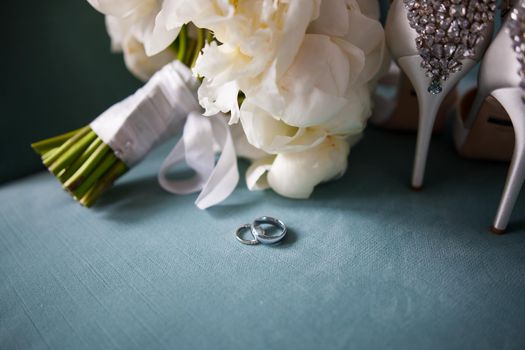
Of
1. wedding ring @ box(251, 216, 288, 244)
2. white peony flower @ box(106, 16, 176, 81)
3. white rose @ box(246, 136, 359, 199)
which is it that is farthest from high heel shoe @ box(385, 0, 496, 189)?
white peony flower @ box(106, 16, 176, 81)

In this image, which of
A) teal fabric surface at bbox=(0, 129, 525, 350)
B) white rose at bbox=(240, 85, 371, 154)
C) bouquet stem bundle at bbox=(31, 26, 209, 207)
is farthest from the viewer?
bouquet stem bundle at bbox=(31, 26, 209, 207)

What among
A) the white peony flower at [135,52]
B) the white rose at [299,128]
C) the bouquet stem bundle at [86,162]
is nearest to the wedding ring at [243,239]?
the white rose at [299,128]

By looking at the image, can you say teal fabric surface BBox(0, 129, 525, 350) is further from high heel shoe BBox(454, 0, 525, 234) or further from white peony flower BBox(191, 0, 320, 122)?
white peony flower BBox(191, 0, 320, 122)

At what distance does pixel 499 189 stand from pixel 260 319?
450 millimetres

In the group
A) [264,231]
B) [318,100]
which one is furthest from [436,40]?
[264,231]

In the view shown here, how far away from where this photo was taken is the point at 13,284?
524 mm

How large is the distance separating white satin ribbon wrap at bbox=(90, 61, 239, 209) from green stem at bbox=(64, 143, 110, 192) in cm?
2

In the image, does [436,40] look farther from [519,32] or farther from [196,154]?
[196,154]

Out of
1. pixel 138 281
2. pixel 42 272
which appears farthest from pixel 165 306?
pixel 42 272

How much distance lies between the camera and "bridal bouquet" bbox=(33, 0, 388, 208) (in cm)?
48

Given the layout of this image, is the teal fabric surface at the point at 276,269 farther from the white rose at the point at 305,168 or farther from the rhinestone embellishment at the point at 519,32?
the rhinestone embellishment at the point at 519,32

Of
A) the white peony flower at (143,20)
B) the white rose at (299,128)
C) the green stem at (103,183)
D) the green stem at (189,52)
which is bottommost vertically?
the green stem at (103,183)

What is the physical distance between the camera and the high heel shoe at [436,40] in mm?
500

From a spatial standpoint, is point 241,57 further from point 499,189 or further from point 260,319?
point 499,189
